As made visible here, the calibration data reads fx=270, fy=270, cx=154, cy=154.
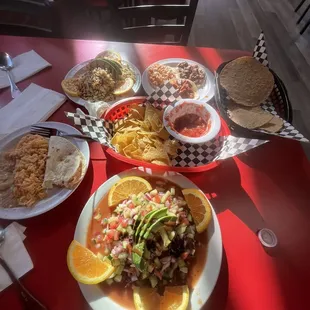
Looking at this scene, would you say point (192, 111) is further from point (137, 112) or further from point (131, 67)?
point (131, 67)

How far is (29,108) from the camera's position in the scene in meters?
1.67

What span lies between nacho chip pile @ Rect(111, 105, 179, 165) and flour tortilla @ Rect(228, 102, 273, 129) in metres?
0.42

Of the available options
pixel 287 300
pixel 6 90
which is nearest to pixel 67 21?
pixel 6 90

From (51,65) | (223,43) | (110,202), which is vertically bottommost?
(223,43)

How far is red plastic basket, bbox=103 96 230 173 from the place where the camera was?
1.41 metres

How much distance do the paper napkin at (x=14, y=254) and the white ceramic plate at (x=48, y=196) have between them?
0.20ft

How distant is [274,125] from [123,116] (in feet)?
2.91

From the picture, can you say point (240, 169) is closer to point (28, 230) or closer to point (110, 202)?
point (110, 202)

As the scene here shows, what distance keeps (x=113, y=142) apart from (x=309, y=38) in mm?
4603

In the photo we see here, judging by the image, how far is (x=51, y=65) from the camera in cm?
192

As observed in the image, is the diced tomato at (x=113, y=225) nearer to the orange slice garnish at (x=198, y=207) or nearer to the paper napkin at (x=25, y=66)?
the orange slice garnish at (x=198, y=207)

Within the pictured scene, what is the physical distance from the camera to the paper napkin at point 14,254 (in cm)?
109

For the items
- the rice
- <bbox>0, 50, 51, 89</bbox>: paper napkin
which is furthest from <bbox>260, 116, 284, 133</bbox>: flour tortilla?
<bbox>0, 50, 51, 89</bbox>: paper napkin

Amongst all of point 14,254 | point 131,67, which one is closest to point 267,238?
point 14,254
